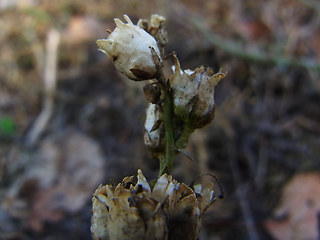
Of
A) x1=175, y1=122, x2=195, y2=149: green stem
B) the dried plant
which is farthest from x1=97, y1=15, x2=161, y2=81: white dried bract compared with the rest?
x1=175, y1=122, x2=195, y2=149: green stem

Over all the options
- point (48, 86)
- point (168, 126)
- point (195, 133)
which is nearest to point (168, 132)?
point (168, 126)

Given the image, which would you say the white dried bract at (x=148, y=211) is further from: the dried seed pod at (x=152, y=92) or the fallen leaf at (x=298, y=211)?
the fallen leaf at (x=298, y=211)

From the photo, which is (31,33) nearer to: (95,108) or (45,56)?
(45,56)

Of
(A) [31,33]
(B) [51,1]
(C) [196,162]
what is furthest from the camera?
(B) [51,1]

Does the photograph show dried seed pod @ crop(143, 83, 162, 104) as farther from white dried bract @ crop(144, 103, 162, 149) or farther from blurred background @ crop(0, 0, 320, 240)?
blurred background @ crop(0, 0, 320, 240)

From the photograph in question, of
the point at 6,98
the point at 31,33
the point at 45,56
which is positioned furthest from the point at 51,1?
the point at 6,98
